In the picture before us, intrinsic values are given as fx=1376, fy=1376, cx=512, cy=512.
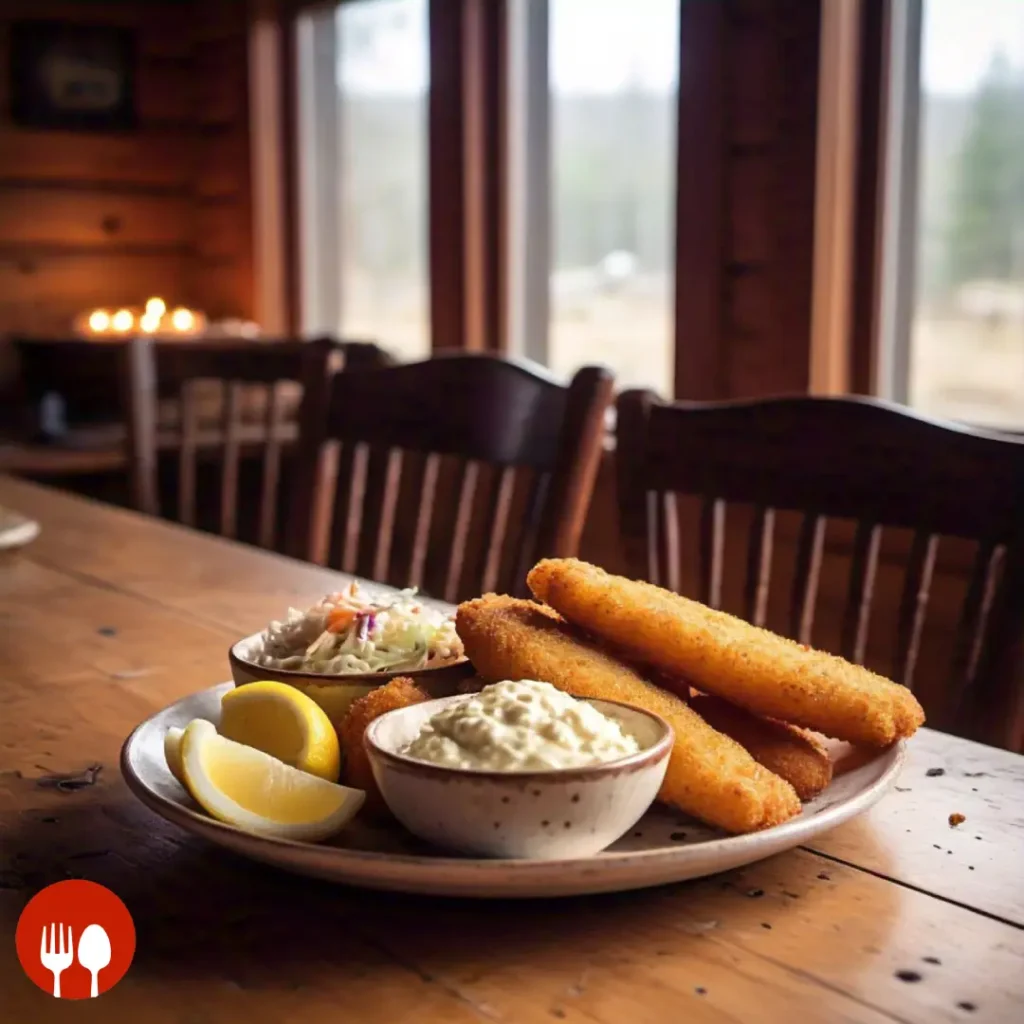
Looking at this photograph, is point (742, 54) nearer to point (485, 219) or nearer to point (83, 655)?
point (485, 219)

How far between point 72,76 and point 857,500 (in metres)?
3.74

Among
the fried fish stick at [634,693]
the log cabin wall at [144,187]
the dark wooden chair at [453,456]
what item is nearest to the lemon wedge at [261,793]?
the fried fish stick at [634,693]

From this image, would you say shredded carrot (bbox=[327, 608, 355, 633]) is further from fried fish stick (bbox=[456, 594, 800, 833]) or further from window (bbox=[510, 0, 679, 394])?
window (bbox=[510, 0, 679, 394])

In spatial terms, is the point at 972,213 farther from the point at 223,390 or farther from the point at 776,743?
the point at 776,743

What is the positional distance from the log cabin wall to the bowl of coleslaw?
3.53 m

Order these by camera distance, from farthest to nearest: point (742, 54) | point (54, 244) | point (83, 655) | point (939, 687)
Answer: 1. point (54, 244)
2. point (742, 54)
3. point (939, 687)
4. point (83, 655)

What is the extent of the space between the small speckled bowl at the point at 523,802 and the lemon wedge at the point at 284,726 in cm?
8

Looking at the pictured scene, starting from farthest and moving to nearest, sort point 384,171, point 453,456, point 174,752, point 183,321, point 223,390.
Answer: point 183,321
point 384,171
point 223,390
point 453,456
point 174,752

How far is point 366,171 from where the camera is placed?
12.7ft

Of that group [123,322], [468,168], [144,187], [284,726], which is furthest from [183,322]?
[284,726]

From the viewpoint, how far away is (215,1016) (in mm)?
590

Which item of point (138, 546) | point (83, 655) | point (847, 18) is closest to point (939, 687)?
point (847, 18)

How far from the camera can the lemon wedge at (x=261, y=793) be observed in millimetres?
689

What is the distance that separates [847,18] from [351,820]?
82.8 inches
